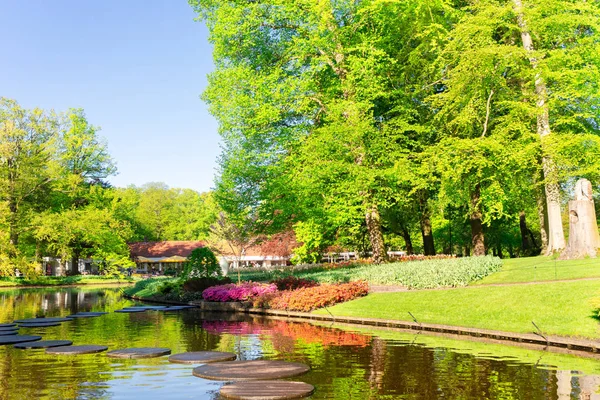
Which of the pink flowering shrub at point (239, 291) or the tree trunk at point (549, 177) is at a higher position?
the tree trunk at point (549, 177)

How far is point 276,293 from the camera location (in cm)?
2775

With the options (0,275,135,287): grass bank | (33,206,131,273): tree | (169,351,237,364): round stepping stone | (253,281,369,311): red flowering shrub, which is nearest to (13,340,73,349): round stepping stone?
(169,351,237,364): round stepping stone

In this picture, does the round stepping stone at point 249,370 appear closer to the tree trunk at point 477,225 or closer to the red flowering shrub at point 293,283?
the red flowering shrub at point 293,283

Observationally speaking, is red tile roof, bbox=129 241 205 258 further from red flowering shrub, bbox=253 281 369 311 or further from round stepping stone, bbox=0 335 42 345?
round stepping stone, bbox=0 335 42 345

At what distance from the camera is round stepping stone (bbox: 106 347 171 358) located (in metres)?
14.0

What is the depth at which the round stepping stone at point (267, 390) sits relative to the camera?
369 inches

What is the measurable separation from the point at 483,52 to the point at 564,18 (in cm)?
391

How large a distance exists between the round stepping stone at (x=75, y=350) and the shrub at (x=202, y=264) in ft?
68.8

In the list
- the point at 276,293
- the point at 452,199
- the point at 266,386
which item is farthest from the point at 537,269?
the point at 266,386

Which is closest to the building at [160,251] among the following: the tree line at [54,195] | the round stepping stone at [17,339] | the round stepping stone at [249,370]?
the tree line at [54,195]

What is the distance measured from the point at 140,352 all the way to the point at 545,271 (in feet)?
54.2

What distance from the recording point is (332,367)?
39.9 feet

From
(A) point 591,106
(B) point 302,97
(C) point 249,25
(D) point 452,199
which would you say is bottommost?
(D) point 452,199

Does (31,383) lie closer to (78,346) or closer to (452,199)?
(78,346)
